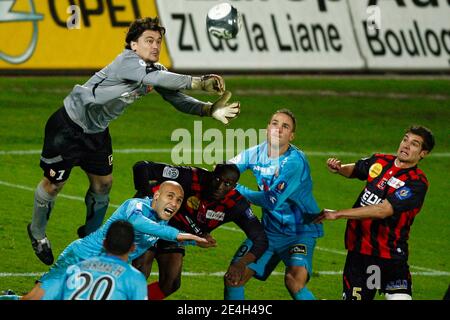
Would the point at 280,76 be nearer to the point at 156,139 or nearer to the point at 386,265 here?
the point at 156,139

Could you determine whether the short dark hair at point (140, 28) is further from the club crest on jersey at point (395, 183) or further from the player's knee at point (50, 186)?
the club crest on jersey at point (395, 183)

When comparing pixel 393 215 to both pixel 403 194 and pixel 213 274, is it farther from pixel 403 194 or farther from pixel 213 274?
pixel 213 274

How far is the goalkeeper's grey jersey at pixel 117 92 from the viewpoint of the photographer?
11.8m

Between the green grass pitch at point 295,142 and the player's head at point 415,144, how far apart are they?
2.45 meters

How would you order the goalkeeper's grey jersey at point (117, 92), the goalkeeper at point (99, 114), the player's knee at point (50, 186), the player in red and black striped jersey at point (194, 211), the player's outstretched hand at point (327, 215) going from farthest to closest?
the player's knee at point (50, 186)
the goalkeeper at point (99, 114)
the goalkeeper's grey jersey at point (117, 92)
the player in red and black striped jersey at point (194, 211)
the player's outstretched hand at point (327, 215)

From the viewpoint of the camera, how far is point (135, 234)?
10.7 m

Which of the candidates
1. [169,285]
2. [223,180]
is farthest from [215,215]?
[169,285]

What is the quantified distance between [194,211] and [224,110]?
1.04m

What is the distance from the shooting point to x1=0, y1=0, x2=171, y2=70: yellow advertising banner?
2234cm

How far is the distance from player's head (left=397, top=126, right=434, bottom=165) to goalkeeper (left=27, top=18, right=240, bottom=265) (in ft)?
5.53

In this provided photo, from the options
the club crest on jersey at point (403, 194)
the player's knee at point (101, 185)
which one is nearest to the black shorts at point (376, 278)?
the club crest on jersey at point (403, 194)

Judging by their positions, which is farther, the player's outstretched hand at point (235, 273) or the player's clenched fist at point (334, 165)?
the player's clenched fist at point (334, 165)

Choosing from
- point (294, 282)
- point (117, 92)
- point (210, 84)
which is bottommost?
point (294, 282)
